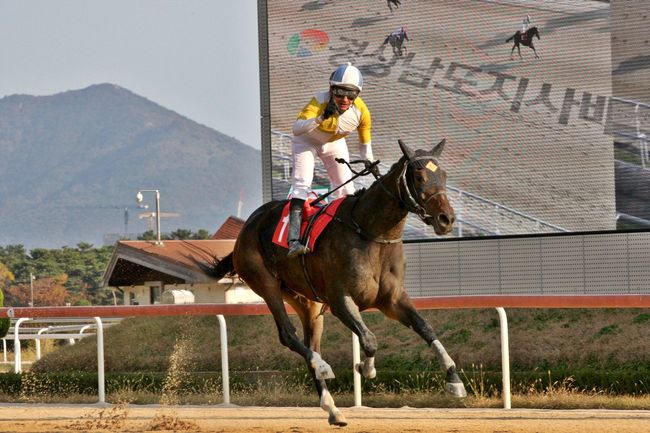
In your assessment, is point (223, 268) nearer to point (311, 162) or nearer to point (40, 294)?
point (311, 162)

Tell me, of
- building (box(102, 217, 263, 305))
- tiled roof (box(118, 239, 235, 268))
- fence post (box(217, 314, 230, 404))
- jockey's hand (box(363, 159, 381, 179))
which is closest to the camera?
jockey's hand (box(363, 159, 381, 179))

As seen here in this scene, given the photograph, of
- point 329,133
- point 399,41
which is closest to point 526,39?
point 399,41

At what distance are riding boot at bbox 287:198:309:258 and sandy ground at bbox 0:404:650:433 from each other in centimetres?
127

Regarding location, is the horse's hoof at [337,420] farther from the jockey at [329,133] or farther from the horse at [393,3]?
the horse at [393,3]

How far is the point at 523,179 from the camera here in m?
18.8

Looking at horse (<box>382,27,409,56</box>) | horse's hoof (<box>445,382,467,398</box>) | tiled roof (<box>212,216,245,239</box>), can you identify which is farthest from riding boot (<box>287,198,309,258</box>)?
tiled roof (<box>212,216,245,239</box>)

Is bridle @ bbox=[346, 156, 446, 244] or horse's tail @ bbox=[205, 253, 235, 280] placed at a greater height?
bridle @ bbox=[346, 156, 446, 244]

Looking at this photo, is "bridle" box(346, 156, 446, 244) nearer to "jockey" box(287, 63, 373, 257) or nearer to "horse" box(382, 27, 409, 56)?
"jockey" box(287, 63, 373, 257)

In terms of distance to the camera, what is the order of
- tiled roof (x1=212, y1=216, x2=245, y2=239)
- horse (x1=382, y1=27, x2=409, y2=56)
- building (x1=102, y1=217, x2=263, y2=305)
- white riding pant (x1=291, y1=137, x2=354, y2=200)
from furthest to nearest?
tiled roof (x1=212, y1=216, x2=245, y2=239) < building (x1=102, y1=217, x2=263, y2=305) < horse (x1=382, y1=27, x2=409, y2=56) < white riding pant (x1=291, y1=137, x2=354, y2=200)

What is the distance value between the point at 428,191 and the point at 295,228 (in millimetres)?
1396

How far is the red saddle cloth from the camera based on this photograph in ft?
28.5

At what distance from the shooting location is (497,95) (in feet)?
62.5

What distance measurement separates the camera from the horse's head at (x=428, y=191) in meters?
7.62

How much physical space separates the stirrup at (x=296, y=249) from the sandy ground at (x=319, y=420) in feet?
4.10
